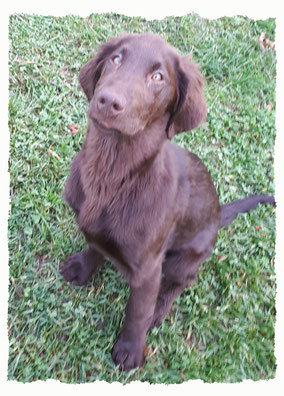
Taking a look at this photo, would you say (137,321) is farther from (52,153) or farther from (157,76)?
(52,153)

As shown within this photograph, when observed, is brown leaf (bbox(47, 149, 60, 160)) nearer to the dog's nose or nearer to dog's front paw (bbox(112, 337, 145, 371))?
dog's front paw (bbox(112, 337, 145, 371))

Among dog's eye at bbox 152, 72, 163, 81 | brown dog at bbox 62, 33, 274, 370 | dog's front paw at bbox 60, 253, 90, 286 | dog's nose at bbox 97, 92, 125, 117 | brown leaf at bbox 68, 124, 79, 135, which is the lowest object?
dog's front paw at bbox 60, 253, 90, 286

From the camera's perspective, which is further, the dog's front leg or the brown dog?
the dog's front leg

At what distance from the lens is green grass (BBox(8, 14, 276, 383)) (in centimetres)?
279

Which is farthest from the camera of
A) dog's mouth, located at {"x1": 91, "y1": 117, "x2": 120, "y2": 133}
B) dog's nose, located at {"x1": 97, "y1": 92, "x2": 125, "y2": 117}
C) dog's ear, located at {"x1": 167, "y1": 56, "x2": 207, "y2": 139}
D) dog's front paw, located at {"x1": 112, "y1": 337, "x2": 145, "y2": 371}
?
dog's front paw, located at {"x1": 112, "y1": 337, "x2": 145, "y2": 371}

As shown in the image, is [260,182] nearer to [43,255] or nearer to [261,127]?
[261,127]

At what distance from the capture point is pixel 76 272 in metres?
2.98

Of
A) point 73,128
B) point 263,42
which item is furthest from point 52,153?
point 263,42

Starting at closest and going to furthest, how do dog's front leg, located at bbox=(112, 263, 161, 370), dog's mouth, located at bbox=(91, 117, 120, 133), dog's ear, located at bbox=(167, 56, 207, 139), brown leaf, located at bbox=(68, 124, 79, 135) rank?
dog's mouth, located at bbox=(91, 117, 120, 133) < dog's ear, located at bbox=(167, 56, 207, 139) < dog's front leg, located at bbox=(112, 263, 161, 370) < brown leaf, located at bbox=(68, 124, 79, 135)

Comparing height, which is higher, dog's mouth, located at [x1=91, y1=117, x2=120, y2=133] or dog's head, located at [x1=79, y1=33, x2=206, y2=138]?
dog's head, located at [x1=79, y1=33, x2=206, y2=138]

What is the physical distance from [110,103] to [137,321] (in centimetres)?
152

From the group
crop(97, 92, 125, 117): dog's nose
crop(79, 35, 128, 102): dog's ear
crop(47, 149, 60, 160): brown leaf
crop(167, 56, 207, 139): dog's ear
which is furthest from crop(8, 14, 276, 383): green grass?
crop(97, 92, 125, 117): dog's nose

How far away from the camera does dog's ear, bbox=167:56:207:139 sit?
216 cm

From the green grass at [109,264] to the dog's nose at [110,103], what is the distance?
1.68m
